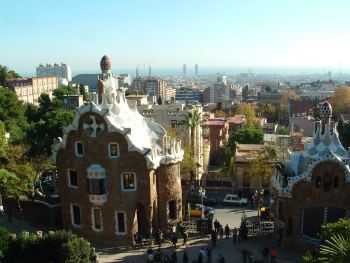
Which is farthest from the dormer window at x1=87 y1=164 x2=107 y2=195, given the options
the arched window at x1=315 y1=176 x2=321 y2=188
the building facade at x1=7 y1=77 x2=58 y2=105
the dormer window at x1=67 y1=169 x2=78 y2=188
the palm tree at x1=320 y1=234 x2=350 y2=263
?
the building facade at x1=7 y1=77 x2=58 y2=105

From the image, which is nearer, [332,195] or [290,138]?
[332,195]

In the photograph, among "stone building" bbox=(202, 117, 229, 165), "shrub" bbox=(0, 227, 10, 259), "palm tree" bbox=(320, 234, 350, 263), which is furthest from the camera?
"stone building" bbox=(202, 117, 229, 165)

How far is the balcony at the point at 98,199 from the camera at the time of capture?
33875 millimetres

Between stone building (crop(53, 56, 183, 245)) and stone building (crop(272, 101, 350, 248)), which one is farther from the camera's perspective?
stone building (crop(53, 56, 183, 245))

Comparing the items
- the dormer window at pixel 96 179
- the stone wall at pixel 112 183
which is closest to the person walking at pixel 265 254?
the stone wall at pixel 112 183

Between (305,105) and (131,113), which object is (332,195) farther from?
(305,105)

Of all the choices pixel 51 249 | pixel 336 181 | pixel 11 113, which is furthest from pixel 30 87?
pixel 336 181

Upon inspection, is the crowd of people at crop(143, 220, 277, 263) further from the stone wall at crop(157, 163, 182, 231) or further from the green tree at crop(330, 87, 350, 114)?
the green tree at crop(330, 87, 350, 114)

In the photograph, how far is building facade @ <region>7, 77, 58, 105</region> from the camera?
116 m

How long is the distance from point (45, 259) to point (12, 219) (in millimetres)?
12514

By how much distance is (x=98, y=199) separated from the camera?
34.0 metres

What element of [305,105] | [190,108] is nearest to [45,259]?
[190,108]

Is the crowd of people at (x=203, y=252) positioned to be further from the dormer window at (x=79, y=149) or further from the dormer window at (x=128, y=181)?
the dormer window at (x=79, y=149)

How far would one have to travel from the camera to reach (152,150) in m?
34.0
